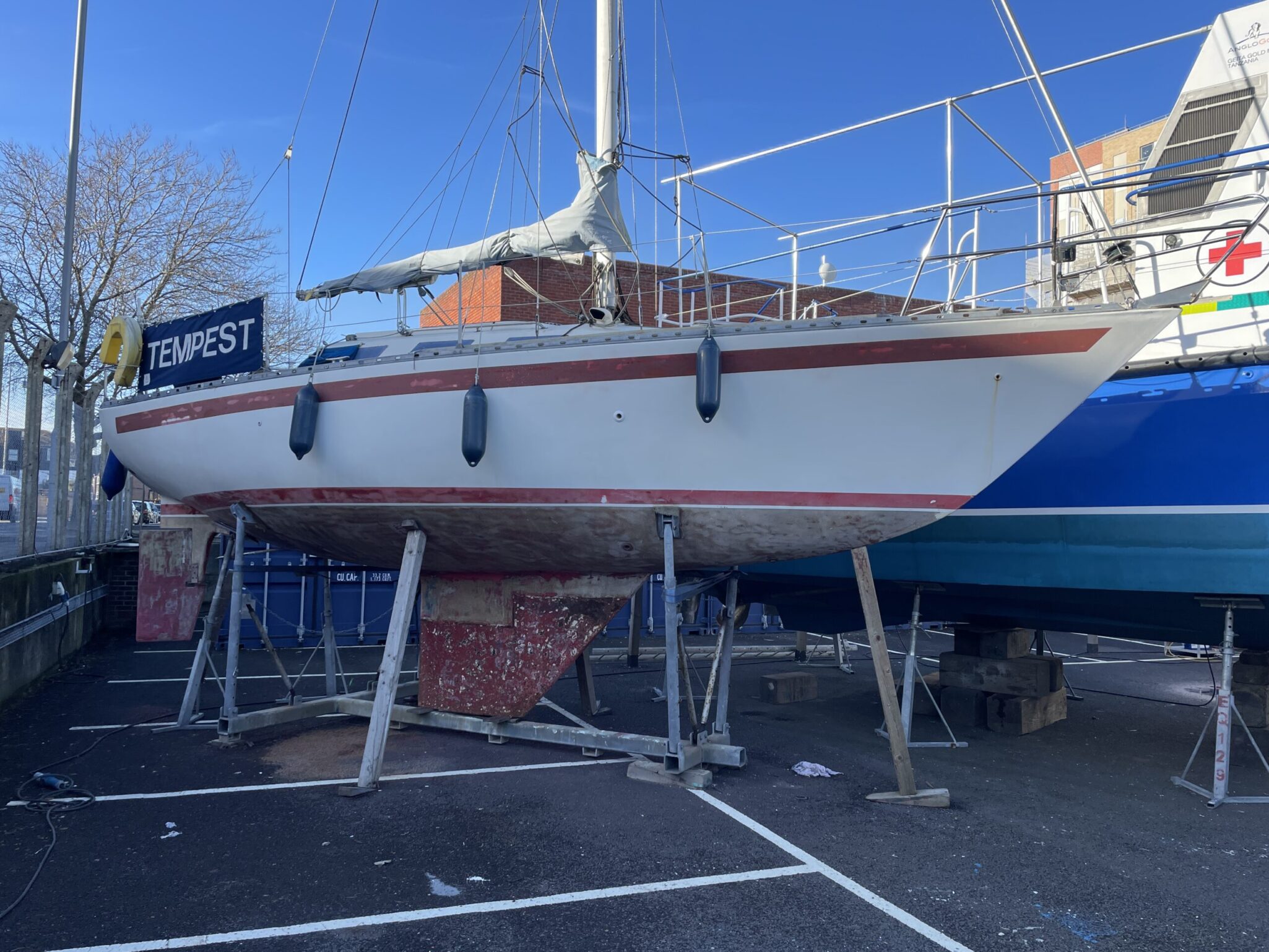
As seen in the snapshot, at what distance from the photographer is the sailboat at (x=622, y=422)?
4863 millimetres

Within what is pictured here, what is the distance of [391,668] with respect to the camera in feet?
18.5

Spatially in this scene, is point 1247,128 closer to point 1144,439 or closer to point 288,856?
point 1144,439

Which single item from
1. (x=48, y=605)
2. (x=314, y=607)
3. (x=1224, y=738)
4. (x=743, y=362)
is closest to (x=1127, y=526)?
(x=1224, y=738)

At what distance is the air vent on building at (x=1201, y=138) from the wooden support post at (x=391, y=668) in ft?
20.2

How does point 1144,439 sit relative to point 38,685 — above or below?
above

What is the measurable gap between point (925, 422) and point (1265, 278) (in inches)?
114

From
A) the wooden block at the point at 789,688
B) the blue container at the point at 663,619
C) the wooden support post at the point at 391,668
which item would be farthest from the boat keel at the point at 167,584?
the wooden block at the point at 789,688

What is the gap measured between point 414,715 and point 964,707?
15.1 feet

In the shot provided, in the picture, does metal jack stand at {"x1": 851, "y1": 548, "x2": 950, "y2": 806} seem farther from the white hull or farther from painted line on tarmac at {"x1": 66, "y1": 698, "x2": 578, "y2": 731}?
painted line on tarmac at {"x1": 66, "y1": 698, "x2": 578, "y2": 731}

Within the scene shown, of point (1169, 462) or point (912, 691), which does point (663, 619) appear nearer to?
point (912, 691)

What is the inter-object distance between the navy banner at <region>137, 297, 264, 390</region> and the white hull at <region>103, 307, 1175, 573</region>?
40cm

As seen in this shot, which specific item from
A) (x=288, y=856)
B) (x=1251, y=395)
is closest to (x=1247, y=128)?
(x=1251, y=395)

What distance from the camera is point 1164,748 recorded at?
656 centimetres

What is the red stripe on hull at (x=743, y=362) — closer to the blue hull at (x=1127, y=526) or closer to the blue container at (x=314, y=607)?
the blue hull at (x=1127, y=526)
